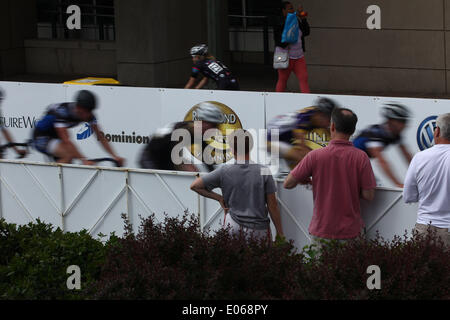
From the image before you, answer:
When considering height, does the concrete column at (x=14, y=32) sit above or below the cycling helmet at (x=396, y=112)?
above

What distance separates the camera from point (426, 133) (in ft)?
26.3

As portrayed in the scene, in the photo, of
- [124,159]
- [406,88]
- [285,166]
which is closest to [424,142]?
[285,166]

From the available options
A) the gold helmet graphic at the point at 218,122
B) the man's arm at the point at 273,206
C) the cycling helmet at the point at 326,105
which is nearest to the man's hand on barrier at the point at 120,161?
the gold helmet graphic at the point at 218,122

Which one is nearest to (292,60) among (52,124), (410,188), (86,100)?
(86,100)

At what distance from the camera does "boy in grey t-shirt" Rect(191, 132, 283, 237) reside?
262 inches

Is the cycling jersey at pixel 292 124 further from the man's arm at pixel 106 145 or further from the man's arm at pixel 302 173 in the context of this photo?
the man's arm at pixel 302 173

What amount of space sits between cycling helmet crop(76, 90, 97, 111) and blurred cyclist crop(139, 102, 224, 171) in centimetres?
98

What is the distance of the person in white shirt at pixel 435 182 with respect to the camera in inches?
248

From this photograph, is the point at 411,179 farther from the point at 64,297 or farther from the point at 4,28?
the point at 4,28

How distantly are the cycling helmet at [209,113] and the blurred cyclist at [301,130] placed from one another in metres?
0.67

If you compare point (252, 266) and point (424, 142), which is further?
point (424, 142)

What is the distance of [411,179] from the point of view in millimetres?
6395

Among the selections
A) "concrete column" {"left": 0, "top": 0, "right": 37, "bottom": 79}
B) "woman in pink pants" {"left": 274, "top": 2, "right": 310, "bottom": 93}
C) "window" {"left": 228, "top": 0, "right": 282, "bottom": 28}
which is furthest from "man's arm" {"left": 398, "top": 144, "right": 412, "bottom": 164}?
"concrete column" {"left": 0, "top": 0, "right": 37, "bottom": 79}
